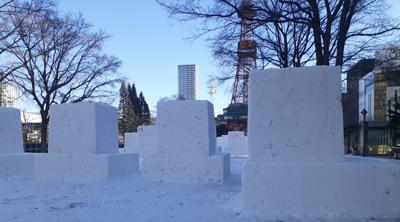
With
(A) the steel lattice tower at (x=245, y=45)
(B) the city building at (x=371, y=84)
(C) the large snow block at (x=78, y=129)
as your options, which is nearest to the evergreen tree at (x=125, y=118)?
(B) the city building at (x=371, y=84)

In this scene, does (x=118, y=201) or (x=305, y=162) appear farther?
(x=118, y=201)

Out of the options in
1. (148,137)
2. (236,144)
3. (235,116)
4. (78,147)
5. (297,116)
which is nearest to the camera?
(297,116)

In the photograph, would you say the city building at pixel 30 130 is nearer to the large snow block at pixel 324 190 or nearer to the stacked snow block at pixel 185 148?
the stacked snow block at pixel 185 148

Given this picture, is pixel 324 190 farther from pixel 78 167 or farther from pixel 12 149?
pixel 12 149

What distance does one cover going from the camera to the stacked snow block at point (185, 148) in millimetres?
13625

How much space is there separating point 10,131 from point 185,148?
690cm

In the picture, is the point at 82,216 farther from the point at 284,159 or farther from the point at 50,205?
the point at 284,159

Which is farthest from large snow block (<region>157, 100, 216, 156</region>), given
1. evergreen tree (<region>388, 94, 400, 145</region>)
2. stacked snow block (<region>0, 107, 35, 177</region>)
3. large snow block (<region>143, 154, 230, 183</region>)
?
evergreen tree (<region>388, 94, 400, 145</region>)

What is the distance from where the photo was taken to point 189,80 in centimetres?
9731

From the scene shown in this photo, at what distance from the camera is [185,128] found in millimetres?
13812

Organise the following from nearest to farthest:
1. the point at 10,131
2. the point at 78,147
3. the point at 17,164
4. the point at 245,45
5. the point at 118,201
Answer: the point at 118,201 → the point at 78,147 → the point at 17,164 → the point at 10,131 → the point at 245,45

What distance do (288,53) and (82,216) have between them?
14.8 m

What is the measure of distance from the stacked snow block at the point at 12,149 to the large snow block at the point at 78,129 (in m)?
2.09

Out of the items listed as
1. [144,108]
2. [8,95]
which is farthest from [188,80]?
[8,95]
